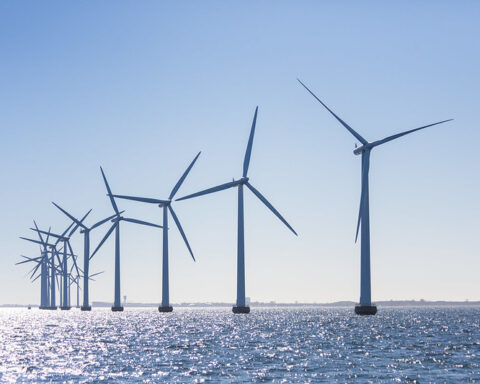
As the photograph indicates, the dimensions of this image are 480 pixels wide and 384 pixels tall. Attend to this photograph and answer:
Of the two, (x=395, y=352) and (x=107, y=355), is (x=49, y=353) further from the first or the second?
(x=395, y=352)

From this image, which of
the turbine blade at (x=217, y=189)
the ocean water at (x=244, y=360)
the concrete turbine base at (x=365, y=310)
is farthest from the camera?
the turbine blade at (x=217, y=189)

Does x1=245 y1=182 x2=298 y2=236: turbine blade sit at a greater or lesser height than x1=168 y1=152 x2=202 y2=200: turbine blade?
lesser

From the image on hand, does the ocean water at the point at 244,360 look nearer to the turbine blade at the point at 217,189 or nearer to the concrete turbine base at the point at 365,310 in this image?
the concrete turbine base at the point at 365,310

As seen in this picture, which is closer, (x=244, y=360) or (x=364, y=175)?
(x=244, y=360)

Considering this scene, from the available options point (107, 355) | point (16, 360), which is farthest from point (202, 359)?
point (16, 360)

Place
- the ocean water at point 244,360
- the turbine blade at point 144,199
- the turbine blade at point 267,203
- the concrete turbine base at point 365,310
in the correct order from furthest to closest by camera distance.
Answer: the turbine blade at point 144,199
the concrete turbine base at point 365,310
the turbine blade at point 267,203
the ocean water at point 244,360

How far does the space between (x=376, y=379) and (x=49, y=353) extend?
110 feet

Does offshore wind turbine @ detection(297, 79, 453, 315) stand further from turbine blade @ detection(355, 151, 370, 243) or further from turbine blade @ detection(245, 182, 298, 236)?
turbine blade @ detection(245, 182, 298, 236)

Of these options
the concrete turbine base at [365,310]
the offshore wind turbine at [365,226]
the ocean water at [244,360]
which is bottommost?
the concrete turbine base at [365,310]

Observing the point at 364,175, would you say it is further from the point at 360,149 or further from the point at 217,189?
the point at 217,189

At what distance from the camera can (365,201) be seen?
5148 inches

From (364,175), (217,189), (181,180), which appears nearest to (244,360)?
(364,175)

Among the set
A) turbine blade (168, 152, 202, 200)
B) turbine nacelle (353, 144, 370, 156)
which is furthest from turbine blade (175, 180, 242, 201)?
turbine nacelle (353, 144, 370, 156)

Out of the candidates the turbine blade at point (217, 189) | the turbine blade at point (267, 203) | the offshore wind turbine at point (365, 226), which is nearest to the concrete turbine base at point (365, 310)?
the offshore wind turbine at point (365, 226)
